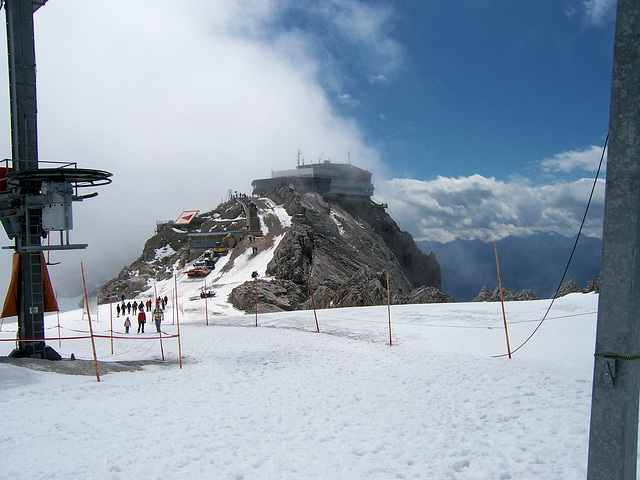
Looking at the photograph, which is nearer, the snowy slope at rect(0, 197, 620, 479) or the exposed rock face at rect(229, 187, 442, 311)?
the snowy slope at rect(0, 197, 620, 479)

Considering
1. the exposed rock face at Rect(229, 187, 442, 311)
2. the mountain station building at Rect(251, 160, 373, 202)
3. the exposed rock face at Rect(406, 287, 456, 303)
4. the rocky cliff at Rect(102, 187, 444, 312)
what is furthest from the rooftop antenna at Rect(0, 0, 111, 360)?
the mountain station building at Rect(251, 160, 373, 202)

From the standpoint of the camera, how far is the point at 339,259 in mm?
58844

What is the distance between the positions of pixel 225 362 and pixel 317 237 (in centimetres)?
4720

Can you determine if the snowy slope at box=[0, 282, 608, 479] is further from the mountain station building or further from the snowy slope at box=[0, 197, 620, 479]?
the mountain station building

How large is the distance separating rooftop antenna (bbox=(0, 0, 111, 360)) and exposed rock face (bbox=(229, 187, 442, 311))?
1943cm

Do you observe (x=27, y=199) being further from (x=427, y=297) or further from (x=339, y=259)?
(x=339, y=259)

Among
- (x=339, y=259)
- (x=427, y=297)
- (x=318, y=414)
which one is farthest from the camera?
(x=339, y=259)

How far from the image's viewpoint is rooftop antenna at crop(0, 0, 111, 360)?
46.8ft

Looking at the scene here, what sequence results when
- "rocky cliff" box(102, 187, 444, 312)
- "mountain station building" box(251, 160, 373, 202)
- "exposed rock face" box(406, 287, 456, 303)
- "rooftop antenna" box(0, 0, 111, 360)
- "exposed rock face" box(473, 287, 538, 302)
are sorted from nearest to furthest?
"rooftop antenna" box(0, 0, 111, 360)
"exposed rock face" box(473, 287, 538, 302)
"exposed rock face" box(406, 287, 456, 303)
"rocky cliff" box(102, 187, 444, 312)
"mountain station building" box(251, 160, 373, 202)

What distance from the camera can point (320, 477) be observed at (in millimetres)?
6410

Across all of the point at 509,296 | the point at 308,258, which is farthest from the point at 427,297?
the point at 308,258

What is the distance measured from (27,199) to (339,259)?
4614 centimetres

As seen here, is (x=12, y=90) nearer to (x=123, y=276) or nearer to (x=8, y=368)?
(x=8, y=368)

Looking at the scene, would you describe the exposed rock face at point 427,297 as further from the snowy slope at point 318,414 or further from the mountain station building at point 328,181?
the mountain station building at point 328,181
